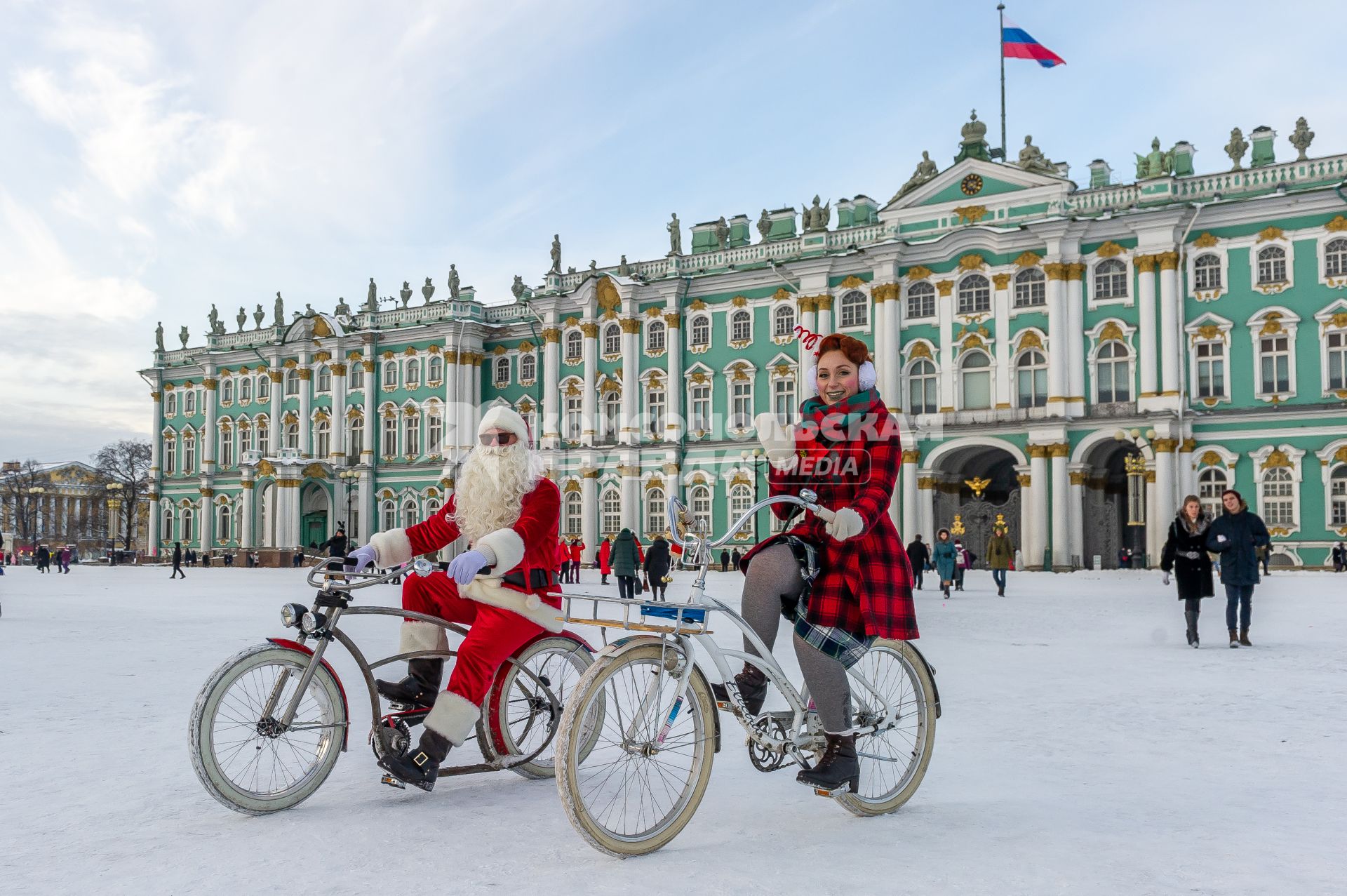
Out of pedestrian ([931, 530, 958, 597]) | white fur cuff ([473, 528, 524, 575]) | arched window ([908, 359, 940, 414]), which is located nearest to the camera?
white fur cuff ([473, 528, 524, 575])

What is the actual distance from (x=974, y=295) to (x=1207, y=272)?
6866mm

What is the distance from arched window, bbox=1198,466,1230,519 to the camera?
33500mm

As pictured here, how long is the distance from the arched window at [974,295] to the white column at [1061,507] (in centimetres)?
528

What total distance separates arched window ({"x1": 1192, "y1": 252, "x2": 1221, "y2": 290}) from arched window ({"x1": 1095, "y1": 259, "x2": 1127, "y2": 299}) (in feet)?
6.37

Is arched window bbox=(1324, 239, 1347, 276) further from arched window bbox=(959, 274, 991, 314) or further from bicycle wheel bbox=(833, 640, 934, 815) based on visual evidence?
bicycle wheel bbox=(833, 640, 934, 815)

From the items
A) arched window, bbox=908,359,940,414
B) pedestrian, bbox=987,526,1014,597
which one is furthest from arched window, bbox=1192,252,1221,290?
pedestrian, bbox=987,526,1014,597

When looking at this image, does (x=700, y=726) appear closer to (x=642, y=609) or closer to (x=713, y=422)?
(x=642, y=609)

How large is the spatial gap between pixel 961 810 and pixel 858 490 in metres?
1.41

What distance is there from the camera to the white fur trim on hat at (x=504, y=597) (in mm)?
4809

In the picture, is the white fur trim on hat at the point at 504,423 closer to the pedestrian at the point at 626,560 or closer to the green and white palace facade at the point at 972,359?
the pedestrian at the point at 626,560

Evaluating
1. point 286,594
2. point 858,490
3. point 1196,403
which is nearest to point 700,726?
point 858,490

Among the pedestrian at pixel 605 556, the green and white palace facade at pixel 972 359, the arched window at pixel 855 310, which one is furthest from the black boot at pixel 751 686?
the arched window at pixel 855 310

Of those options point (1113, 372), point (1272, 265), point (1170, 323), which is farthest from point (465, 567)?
point (1272, 265)

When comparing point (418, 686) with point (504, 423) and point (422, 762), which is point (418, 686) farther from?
point (504, 423)
